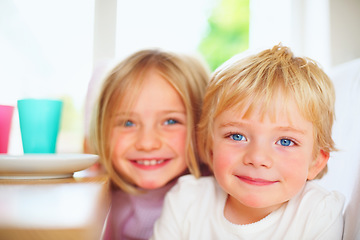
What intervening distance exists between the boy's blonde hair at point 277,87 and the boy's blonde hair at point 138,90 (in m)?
0.28

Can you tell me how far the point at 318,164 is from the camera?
0.97 meters

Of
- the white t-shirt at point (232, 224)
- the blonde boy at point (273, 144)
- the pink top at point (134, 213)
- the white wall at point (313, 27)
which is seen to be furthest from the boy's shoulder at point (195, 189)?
the white wall at point (313, 27)

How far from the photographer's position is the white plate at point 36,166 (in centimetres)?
82

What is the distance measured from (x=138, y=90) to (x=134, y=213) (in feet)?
1.51

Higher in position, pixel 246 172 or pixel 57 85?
pixel 57 85

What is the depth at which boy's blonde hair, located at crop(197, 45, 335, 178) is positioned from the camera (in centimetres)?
88

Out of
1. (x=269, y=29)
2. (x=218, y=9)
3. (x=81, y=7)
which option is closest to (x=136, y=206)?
(x=81, y=7)

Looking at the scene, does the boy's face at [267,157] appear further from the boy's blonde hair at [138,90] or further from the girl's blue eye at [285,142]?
the boy's blonde hair at [138,90]

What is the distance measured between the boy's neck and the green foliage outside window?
1.91 metres

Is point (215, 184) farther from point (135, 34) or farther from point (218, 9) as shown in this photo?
point (218, 9)

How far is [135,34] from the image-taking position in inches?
90.6

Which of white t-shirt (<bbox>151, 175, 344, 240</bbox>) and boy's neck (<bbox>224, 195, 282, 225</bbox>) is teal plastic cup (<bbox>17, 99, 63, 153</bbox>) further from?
boy's neck (<bbox>224, 195, 282, 225</bbox>)

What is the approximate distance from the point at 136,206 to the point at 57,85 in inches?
50.9

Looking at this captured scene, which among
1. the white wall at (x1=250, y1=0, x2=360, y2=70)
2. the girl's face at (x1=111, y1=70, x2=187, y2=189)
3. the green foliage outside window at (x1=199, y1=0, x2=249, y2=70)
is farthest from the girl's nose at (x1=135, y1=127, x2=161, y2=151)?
the green foliage outside window at (x1=199, y1=0, x2=249, y2=70)
